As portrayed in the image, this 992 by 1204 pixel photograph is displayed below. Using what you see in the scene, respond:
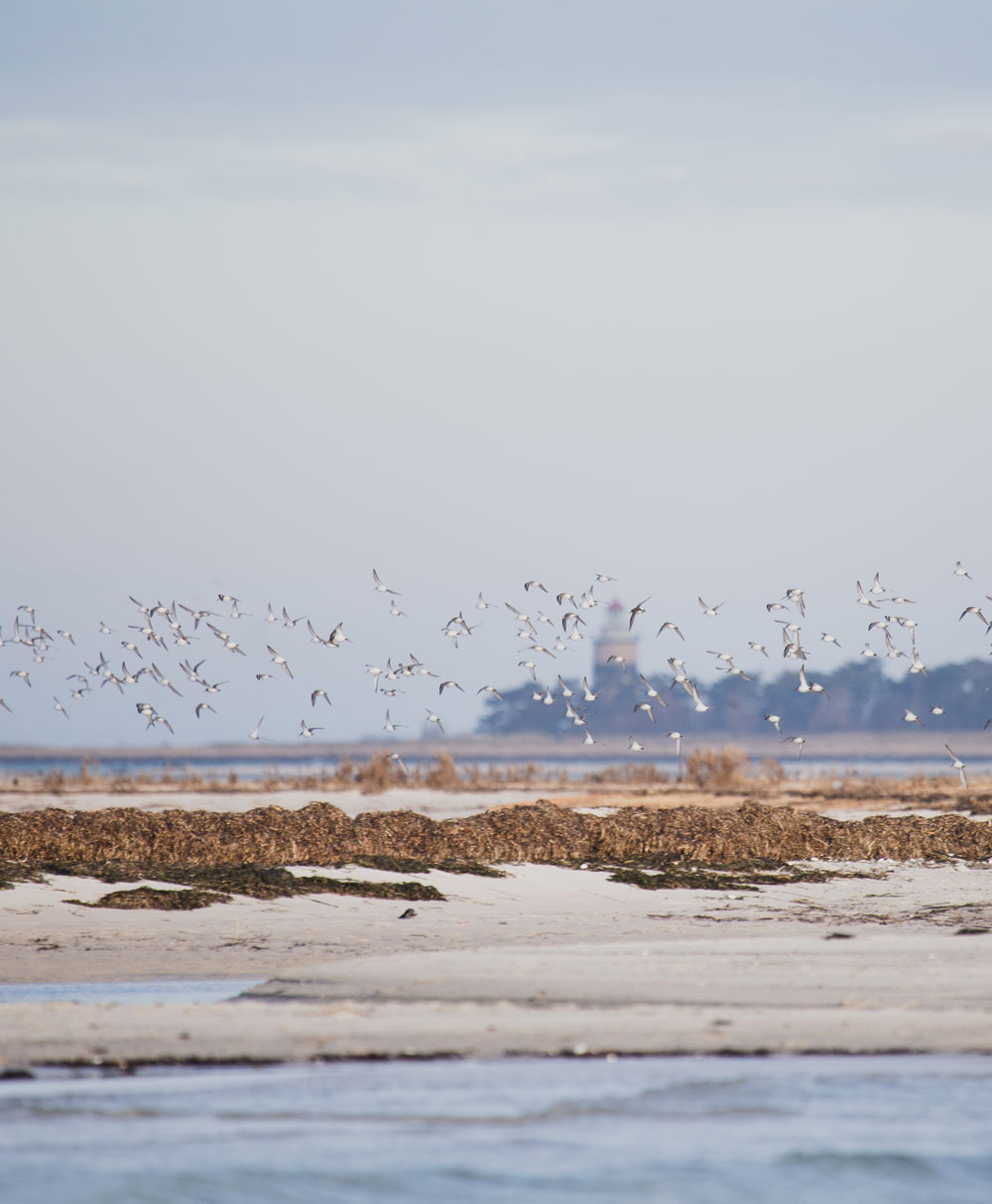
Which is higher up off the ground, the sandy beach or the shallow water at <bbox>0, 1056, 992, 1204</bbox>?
the sandy beach

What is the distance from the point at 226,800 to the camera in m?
38.9

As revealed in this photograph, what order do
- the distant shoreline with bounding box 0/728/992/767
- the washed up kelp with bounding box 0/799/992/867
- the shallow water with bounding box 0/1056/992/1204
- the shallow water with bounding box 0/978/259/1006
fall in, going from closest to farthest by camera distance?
the shallow water with bounding box 0/1056/992/1204, the shallow water with bounding box 0/978/259/1006, the washed up kelp with bounding box 0/799/992/867, the distant shoreline with bounding box 0/728/992/767

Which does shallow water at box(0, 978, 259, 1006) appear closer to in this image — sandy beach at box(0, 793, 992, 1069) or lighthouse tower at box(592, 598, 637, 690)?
sandy beach at box(0, 793, 992, 1069)

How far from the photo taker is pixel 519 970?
12688mm

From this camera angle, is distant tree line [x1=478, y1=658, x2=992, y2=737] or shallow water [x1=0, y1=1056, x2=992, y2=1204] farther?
distant tree line [x1=478, y1=658, x2=992, y2=737]

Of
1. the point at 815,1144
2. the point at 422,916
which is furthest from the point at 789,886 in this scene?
the point at 815,1144

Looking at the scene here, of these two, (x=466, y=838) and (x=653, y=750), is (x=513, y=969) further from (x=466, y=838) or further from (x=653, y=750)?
(x=653, y=750)

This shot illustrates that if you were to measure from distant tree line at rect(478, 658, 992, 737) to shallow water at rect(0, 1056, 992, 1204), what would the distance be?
398ft

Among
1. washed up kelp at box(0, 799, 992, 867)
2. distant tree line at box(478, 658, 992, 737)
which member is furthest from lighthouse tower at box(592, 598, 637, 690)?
washed up kelp at box(0, 799, 992, 867)

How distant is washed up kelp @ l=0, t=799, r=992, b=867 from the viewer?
64.6ft

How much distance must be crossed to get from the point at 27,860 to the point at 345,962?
6795 mm

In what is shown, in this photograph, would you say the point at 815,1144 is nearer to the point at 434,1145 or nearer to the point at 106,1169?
the point at 434,1145

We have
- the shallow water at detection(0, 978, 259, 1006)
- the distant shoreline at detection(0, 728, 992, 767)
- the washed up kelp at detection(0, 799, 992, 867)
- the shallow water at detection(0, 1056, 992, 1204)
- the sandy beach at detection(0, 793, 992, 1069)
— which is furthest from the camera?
the distant shoreline at detection(0, 728, 992, 767)

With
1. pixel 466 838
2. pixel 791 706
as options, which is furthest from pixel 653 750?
pixel 466 838
